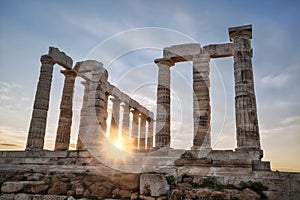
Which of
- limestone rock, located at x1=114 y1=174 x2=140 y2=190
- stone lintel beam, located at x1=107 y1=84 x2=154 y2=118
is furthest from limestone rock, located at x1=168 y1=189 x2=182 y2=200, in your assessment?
stone lintel beam, located at x1=107 y1=84 x2=154 y2=118

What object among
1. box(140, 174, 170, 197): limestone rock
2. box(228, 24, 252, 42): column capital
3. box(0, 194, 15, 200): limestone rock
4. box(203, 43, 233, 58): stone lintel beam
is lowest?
box(0, 194, 15, 200): limestone rock

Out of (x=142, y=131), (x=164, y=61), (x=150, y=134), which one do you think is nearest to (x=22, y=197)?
(x=164, y=61)

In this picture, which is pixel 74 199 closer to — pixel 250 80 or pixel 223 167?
pixel 223 167

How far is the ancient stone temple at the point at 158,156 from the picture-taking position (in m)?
8.19

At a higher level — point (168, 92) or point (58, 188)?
point (168, 92)

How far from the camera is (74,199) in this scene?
7777mm

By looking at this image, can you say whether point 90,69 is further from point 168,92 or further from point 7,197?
point 7,197

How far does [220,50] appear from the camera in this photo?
16734 mm

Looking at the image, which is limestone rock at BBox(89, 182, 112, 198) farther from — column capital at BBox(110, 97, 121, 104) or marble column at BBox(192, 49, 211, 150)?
column capital at BBox(110, 97, 121, 104)

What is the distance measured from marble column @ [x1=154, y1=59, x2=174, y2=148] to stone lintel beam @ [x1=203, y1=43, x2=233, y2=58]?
9.61ft

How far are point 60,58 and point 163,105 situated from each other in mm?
8645

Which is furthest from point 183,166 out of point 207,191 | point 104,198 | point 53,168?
point 53,168

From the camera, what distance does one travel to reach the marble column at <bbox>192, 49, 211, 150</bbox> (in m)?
15.6

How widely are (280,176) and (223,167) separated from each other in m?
2.31
